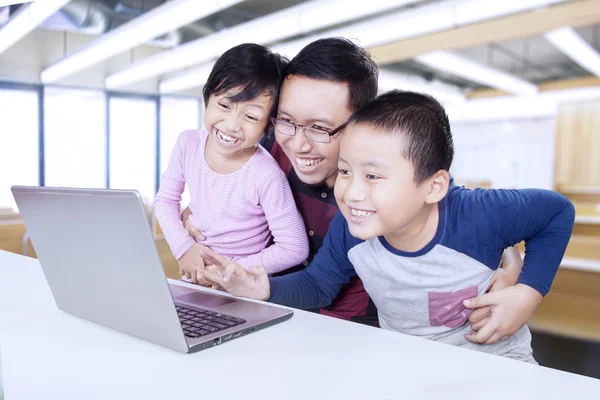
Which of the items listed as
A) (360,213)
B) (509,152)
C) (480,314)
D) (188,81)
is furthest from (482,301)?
(509,152)

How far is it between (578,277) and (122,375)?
1505 mm

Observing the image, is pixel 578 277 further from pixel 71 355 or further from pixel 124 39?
pixel 124 39

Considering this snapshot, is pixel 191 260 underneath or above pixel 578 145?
underneath

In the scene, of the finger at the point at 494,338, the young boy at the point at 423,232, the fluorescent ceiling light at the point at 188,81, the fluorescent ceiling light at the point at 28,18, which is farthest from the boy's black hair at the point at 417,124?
the fluorescent ceiling light at the point at 188,81

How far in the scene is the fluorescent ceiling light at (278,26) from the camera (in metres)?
3.26

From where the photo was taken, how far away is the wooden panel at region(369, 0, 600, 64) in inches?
137

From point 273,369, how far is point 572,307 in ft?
4.78

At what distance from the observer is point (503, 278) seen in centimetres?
107

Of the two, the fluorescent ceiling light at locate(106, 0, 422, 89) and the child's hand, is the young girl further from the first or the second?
the fluorescent ceiling light at locate(106, 0, 422, 89)

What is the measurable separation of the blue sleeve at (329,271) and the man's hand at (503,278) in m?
0.29

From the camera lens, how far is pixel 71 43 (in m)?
7.68

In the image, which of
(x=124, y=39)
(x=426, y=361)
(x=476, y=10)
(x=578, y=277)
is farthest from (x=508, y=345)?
(x=124, y=39)

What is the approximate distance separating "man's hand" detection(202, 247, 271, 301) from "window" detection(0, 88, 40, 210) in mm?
7186

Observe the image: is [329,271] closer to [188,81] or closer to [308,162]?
[308,162]
